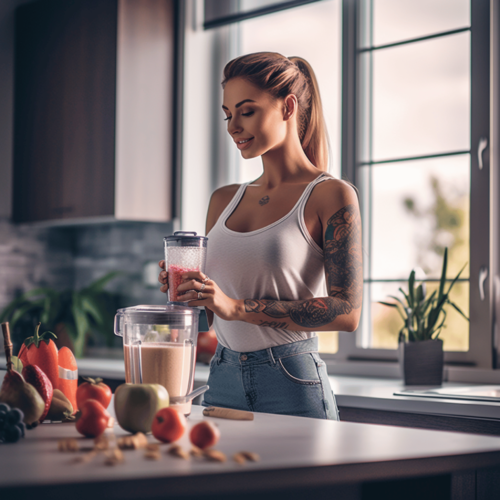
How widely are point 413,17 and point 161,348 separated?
2157 millimetres

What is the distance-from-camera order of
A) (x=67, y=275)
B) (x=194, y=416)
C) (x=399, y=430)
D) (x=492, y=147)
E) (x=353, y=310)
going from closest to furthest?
(x=399, y=430)
(x=194, y=416)
(x=353, y=310)
(x=492, y=147)
(x=67, y=275)

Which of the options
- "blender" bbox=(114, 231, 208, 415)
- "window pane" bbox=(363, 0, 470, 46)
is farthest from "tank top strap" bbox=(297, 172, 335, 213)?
"window pane" bbox=(363, 0, 470, 46)

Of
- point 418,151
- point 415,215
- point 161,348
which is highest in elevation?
point 418,151

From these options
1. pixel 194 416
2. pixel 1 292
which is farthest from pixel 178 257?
pixel 1 292

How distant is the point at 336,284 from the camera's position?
1.46m

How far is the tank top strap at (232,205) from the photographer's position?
1.67 meters

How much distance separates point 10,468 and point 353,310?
2.69 ft

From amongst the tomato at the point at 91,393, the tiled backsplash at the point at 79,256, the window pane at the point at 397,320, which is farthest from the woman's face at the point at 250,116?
the tiled backsplash at the point at 79,256

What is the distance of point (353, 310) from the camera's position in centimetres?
145

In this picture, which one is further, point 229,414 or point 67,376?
point 67,376

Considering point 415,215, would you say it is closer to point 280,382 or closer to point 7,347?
point 280,382

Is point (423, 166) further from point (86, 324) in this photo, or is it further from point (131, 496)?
point (131, 496)

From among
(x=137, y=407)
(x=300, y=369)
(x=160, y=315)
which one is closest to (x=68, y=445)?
(x=137, y=407)

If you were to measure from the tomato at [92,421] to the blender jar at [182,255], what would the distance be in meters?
0.35
